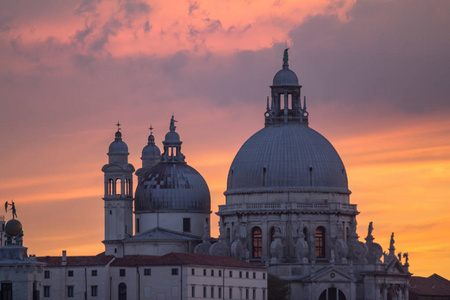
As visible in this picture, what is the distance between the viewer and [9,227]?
180 metres

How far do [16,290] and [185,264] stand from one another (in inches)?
875

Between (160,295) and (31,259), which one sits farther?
(160,295)

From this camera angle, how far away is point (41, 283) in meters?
192

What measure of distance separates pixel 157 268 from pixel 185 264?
256cm

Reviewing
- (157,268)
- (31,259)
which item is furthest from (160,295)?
(31,259)

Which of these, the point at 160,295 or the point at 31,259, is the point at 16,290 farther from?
the point at 160,295

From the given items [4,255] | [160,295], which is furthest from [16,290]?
[160,295]

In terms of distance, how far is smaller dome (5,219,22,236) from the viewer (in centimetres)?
18000

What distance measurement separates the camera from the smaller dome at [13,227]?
180 metres

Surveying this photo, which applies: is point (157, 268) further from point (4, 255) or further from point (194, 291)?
point (4, 255)

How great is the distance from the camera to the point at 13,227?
591 feet

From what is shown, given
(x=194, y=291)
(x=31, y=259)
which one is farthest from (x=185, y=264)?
(x=31, y=259)

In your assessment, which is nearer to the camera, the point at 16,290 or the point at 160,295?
the point at 16,290

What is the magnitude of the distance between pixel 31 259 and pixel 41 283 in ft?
30.6
